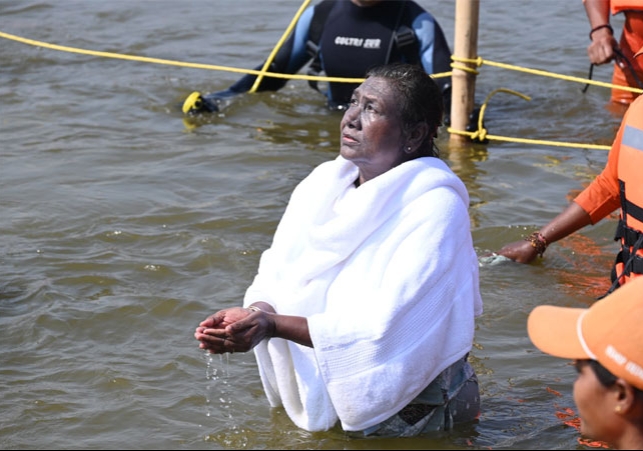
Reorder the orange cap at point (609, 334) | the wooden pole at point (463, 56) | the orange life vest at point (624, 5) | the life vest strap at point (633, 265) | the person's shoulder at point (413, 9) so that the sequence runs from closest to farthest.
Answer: the orange cap at point (609, 334) < the life vest strap at point (633, 265) < the orange life vest at point (624, 5) < the wooden pole at point (463, 56) < the person's shoulder at point (413, 9)

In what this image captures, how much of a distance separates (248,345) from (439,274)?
63 cm

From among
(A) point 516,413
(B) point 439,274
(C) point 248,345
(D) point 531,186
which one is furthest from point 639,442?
(D) point 531,186

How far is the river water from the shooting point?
437 cm

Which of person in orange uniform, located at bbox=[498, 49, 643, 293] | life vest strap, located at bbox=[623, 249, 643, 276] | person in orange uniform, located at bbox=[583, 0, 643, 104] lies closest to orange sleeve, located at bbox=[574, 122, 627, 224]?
person in orange uniform, located at bbox=[498, 49, 643, 293]

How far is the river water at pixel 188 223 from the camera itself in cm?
437

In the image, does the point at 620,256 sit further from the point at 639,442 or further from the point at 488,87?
the point at 488,87

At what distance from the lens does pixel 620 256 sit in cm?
434

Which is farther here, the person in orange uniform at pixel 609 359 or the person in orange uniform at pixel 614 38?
the person in orange uniform at pixel 614 38

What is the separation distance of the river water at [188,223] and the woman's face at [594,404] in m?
1.04

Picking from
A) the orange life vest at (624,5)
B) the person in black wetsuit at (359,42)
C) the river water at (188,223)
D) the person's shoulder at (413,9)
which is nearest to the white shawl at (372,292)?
the river water at (188,223)

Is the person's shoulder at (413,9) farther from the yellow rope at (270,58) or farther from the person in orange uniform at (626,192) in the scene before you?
the person in orange uniform at (626,192)

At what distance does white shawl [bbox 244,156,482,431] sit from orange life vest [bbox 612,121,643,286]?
2.75 feet

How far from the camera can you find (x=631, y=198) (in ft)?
13.9

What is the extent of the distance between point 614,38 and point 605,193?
2.93 metres
